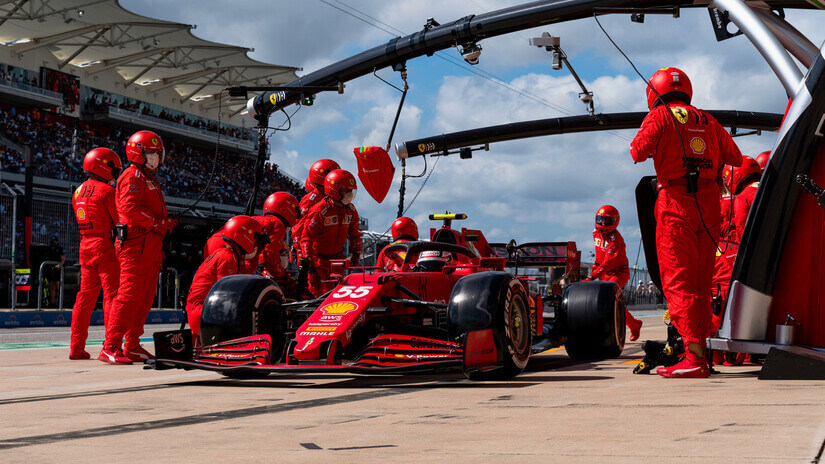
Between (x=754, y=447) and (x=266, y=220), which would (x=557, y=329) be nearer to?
(x=266, y=220)

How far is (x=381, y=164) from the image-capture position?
14539 mm

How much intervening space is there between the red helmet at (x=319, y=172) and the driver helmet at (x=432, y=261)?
4.10 m

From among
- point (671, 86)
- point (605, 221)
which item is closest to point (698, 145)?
point (671, 86)

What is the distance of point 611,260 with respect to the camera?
39.6ft

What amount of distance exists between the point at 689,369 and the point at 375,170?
29.3 feet

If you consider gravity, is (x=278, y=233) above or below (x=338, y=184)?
below

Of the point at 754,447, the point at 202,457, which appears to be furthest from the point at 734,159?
the point at 202,457

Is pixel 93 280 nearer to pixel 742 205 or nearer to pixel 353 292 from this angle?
pixel 353 292

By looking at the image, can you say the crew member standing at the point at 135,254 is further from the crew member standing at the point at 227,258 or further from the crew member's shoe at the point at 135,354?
the crew member standing at the point at 227,258

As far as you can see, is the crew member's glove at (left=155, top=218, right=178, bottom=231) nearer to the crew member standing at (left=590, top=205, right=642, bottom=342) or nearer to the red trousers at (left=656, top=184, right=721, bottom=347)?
the red trousers at (left=656, top=184, right=721, bottom=347)

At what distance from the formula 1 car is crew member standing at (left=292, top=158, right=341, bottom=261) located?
332 centimetres

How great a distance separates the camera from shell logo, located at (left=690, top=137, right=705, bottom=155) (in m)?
6.50

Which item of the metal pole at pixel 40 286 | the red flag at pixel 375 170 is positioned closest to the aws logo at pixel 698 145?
the red flag at pixel 375 170

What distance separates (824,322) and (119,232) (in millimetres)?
6202
